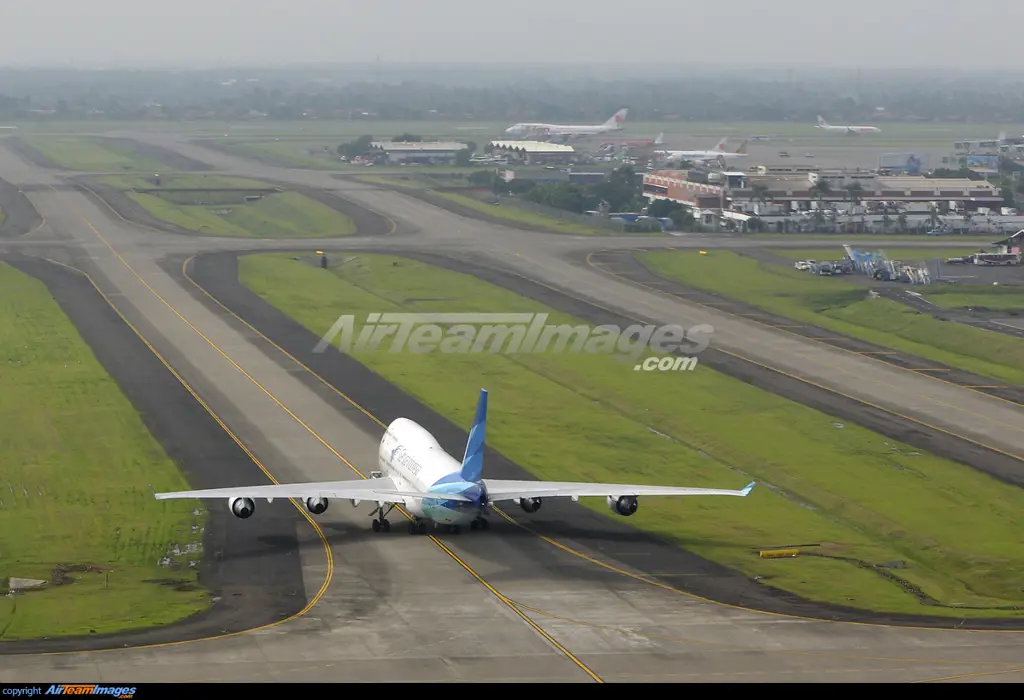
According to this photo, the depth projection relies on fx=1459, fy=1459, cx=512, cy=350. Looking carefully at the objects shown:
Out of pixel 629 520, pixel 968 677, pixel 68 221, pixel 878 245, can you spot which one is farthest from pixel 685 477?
pixel 68 221

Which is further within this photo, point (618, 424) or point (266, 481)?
point (618, 424)

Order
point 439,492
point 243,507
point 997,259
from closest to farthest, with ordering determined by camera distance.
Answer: point 439,492, point 243,507, point 997,259

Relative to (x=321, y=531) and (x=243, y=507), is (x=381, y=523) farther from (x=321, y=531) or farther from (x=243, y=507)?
(x=243, y=507)

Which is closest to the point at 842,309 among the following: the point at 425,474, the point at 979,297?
the point at 979,297

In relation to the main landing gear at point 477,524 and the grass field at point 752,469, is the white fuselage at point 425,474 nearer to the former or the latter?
the main landing gear at point 477,524

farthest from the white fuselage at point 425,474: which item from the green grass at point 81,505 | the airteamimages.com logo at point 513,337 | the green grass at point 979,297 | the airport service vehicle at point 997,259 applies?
the airport service vehicle at point 997,259

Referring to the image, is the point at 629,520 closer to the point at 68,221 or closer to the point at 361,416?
the point at 361,416
